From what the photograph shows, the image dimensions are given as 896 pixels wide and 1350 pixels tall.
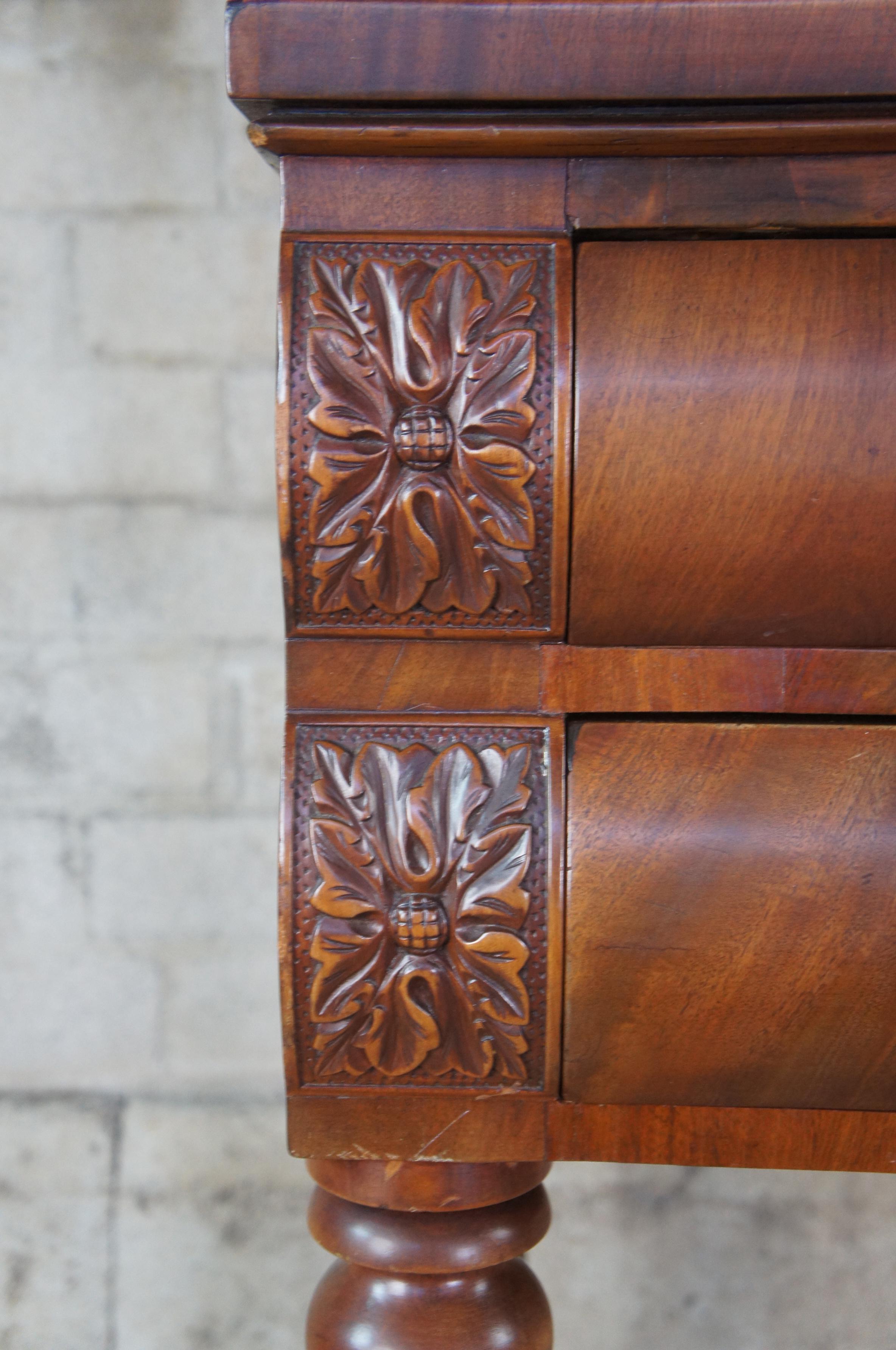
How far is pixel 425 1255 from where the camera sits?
49 centimetres

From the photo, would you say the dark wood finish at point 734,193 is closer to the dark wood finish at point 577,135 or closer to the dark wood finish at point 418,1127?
the dark wood finish at point 577,135

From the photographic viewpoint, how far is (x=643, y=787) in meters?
0.44

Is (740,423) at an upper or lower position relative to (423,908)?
upper

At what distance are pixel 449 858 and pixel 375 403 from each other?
183mm

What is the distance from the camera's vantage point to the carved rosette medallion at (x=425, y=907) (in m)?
0.43

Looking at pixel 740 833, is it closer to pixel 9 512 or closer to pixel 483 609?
pixel 483 609

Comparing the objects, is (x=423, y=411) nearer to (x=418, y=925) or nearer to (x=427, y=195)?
(x=427, y=195)

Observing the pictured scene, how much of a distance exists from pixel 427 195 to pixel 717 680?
0.74 ft

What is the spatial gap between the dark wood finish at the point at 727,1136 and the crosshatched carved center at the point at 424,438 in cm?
27

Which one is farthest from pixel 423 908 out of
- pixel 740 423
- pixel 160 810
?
pixel 160 810

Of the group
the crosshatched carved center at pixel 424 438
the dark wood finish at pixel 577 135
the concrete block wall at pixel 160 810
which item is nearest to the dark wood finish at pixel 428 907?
the crosshatched carved center at pixel 424 438

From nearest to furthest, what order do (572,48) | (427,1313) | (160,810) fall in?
(572,48) → (427,1313) → (160,810)


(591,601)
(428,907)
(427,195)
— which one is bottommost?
(428,907)

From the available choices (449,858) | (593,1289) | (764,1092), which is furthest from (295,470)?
(593,1289)
